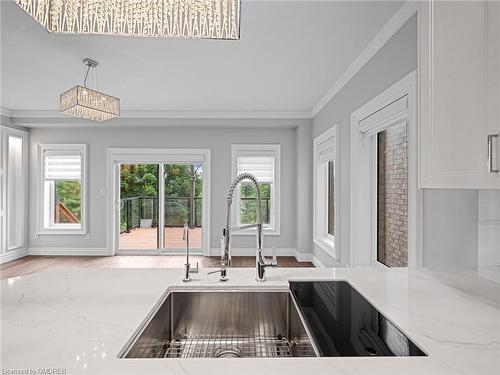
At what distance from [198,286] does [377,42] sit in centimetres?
270

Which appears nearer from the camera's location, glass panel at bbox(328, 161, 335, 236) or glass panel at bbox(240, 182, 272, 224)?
glass panel at bbox(328, 161, 335, 236)

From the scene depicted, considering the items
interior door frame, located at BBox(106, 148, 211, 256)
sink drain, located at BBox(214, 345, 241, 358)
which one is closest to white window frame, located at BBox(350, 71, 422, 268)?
sink drain, located at BBox(214, 345, 241, 358)

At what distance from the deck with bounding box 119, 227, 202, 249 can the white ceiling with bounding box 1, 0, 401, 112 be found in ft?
7.99

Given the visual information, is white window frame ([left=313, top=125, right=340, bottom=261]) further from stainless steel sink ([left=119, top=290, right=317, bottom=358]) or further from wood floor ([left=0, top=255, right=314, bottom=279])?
stainless steel sink ([left=119, top=290, right=317, bottom=358])

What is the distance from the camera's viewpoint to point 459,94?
45.8 inches

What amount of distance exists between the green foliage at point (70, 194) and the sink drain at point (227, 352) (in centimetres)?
595

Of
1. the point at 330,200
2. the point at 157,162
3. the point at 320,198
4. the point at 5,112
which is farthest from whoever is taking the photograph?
the point at 157,162

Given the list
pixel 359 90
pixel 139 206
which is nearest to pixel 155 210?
pixel 139 206

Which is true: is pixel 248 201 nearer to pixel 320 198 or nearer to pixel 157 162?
pixel 320 198

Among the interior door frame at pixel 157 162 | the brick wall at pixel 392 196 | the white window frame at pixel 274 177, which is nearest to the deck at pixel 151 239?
the interior door frame at pixel 157 162

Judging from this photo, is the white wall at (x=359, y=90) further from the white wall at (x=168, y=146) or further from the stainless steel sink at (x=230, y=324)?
the stainless steel sink at (x=230, y=324)

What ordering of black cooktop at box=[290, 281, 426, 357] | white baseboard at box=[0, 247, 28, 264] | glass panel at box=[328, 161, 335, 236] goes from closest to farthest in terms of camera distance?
1. black cooktop at box=[290, 281, 426, 357]
2. glass panel at box=[328, 161, 335, 236]
3. white baseboard at box=[0, 247, 28, 264]

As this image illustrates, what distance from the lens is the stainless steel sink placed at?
1275 mm

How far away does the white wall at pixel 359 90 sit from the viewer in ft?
8.32
